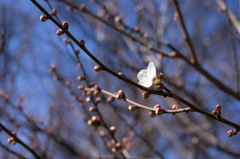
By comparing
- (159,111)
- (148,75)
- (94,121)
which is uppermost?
(148,75)

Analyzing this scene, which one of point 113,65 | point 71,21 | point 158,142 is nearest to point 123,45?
point 113,65

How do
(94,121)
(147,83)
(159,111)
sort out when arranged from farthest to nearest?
(94,121), (147,83), (159,111)

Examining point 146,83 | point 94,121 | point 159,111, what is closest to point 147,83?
point 146,83

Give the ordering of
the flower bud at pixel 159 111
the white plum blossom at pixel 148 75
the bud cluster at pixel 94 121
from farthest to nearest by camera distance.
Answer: the bud cluster at pixel 94 121 → the white plum blossom at pixel 148 75 → the flower bud at pixel 159 111

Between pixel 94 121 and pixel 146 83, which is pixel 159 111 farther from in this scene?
pixel 94 121

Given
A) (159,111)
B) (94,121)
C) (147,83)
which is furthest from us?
(94,121)

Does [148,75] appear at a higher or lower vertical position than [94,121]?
higher

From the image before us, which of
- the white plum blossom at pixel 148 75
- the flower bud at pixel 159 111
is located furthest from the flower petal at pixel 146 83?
the flower bud at pixel 159 111

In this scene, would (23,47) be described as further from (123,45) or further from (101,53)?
(123,45)

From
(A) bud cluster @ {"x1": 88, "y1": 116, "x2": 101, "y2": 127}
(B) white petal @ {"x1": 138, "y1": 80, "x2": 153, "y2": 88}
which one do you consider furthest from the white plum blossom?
(A) bud cluster @ {"x1": 88, "y1": 116, "x2": 101, "y2": 127}

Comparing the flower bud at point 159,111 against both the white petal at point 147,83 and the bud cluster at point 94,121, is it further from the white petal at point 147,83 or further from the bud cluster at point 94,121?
the bud cluster at point 94,121

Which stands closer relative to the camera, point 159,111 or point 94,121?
point 159,111
